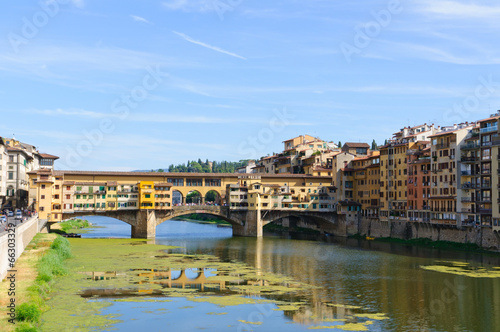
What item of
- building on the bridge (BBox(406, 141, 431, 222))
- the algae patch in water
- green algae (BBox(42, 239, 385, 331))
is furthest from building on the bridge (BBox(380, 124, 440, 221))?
green algae (BBox(42, 239, 385, 331))

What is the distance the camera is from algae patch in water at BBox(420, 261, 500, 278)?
188 ft

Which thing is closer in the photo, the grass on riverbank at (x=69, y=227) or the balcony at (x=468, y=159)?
the balcony at (x=468, y=159)

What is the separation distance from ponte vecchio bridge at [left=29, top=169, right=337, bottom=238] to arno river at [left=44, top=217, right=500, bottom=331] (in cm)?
3112

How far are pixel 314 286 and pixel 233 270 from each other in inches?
466

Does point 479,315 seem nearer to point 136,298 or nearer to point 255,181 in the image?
point 136,298

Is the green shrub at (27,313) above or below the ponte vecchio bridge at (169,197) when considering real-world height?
below

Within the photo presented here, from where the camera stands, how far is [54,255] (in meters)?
58.1

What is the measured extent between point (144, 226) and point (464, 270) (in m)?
58.0

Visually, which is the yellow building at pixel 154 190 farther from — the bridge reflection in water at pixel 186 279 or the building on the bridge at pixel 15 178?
the bridge reflection in water at pixel 186 279

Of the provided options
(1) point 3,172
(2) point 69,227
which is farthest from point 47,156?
(1) point 3,172

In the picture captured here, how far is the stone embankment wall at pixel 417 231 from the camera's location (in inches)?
3063

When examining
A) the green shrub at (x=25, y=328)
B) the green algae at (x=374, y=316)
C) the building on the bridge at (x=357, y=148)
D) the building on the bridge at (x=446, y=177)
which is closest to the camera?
the green shrub at (x=25, y=328)

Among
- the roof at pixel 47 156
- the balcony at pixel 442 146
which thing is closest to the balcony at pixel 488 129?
the balcony at pixel 442 146

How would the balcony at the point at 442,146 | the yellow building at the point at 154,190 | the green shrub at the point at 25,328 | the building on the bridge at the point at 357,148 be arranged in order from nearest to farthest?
the green shrub at the point at 25,328
the balcony at the point at 442,146
the yellow building at the point at 154,190
the building on the bridge at the point at 357,148
